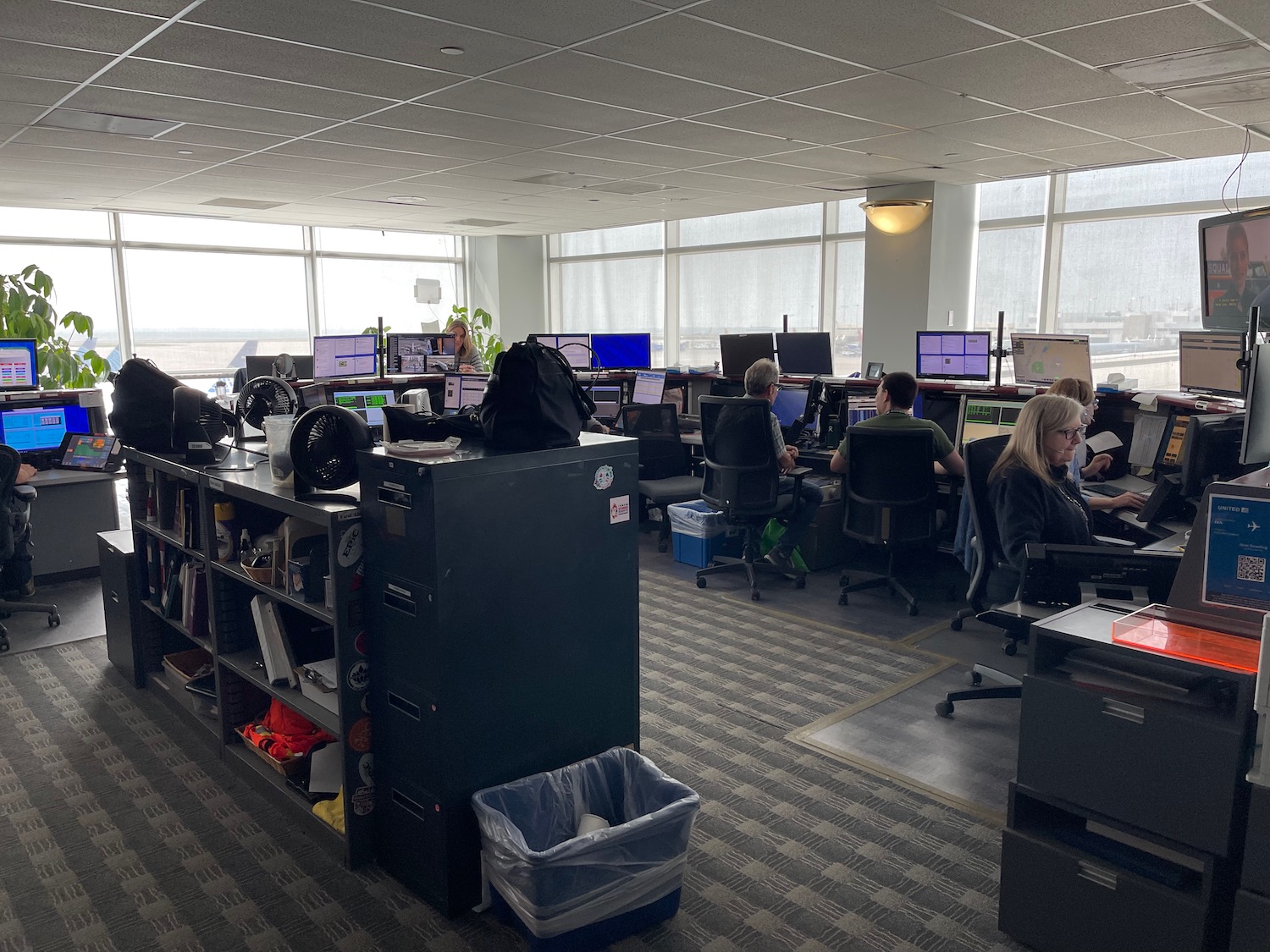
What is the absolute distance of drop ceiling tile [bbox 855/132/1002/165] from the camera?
555 cm

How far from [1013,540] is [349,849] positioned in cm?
235

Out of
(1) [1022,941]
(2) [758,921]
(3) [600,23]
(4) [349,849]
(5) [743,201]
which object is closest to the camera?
(1) [1022,941]

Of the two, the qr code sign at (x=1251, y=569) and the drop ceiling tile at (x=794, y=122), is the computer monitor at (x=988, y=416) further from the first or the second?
the qr code sign at (x=1251, y=569)

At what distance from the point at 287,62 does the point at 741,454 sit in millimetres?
2757

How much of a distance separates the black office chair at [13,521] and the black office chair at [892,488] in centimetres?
392

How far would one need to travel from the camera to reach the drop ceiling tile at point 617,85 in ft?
12.9

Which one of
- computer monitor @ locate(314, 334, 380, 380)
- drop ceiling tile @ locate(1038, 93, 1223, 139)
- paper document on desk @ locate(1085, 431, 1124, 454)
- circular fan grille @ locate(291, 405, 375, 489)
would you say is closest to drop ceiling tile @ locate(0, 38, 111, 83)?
computer monitor @ locate(314, 334, 380, 380)

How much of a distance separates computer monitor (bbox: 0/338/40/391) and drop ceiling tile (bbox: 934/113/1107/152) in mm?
5420

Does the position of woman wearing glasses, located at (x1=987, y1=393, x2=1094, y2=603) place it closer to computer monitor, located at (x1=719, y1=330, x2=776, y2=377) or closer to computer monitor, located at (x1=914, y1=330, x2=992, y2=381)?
computer monitor, located at (x1=914, y1=330, x2=992, y2=381)

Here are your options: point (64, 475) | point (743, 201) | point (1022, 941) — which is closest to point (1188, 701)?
point (1022, 941)

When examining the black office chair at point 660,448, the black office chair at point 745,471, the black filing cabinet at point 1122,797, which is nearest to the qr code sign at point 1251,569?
the black filing cabinet at point 1122,797

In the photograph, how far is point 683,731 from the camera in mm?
3197

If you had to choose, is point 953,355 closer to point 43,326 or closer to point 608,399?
point 608,399

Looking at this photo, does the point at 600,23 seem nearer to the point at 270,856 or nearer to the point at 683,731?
the point at 683,731
